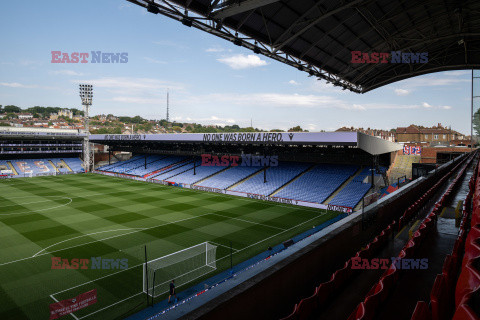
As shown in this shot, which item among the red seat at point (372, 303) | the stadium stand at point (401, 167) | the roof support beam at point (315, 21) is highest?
the roof support beam at point (315, 21)

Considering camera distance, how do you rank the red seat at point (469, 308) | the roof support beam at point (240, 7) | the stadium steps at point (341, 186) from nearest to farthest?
the red seat at point (469, 308) < the roof support beam at point (240, 7) < the stadium steps at point (341, 186)

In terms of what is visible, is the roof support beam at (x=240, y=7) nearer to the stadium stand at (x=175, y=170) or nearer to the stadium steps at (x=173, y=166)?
the stadium stand at (x=175, y=170)

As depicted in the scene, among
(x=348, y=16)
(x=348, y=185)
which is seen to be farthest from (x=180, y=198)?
(x=348, y=16)

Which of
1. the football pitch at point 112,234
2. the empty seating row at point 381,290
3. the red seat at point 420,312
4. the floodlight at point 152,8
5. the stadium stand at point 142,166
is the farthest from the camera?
the stadium stand at point 142,166

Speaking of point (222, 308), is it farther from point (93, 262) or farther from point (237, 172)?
point (237, 172)

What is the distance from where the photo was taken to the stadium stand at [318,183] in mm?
28047

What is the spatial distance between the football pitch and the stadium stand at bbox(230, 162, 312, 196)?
2661 mm

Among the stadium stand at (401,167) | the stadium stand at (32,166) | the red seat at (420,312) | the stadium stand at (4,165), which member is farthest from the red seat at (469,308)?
the stadium stand at (4,165)

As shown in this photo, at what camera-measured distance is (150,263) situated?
Result: 44.2 feet

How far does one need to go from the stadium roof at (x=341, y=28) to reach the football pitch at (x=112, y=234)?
36.8 ft

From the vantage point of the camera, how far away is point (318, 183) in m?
30.4

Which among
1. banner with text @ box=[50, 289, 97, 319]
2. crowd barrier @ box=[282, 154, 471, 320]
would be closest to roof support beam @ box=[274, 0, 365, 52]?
crowd barrier @ box=[282, 154, 471, 320]

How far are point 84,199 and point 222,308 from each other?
31472 mm

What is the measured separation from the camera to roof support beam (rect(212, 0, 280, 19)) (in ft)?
32.6
